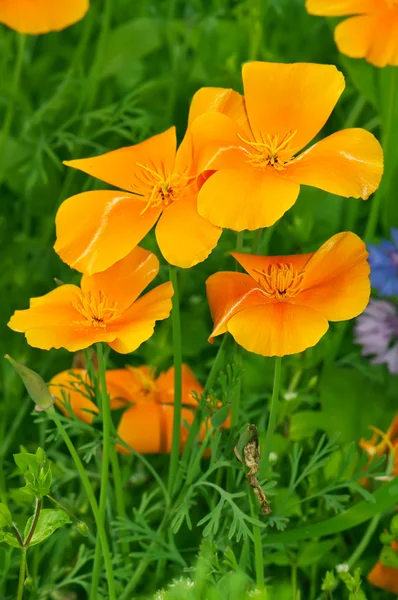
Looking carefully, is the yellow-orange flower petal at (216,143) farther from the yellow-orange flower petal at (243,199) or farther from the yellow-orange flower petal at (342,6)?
the yellow-orange flower petal at (342,6)

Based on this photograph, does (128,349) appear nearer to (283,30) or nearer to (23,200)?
(23,200)

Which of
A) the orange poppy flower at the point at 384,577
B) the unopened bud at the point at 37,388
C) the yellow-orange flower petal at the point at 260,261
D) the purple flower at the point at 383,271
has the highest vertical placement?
the yellow-orange flower petal at the point at 260,261

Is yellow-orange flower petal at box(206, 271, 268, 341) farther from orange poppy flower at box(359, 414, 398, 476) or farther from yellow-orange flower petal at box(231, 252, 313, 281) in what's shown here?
orange poppy flower at box(359, 414, 398, 476)

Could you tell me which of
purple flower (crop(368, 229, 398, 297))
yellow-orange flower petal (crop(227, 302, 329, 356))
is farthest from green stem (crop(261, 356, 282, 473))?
purple flower (crop(368, 229, 398, 297))

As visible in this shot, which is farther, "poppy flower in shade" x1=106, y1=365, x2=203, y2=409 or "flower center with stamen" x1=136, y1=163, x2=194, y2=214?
"poppy flower in shade" x1=106, y1=365, x2=203, y2=409

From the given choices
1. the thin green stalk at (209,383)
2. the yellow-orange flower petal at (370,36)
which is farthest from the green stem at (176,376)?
the yellow-orange flower petal at (370,36)

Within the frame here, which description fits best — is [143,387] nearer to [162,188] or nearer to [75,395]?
[75,395]

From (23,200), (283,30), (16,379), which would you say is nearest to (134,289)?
(16,379)
